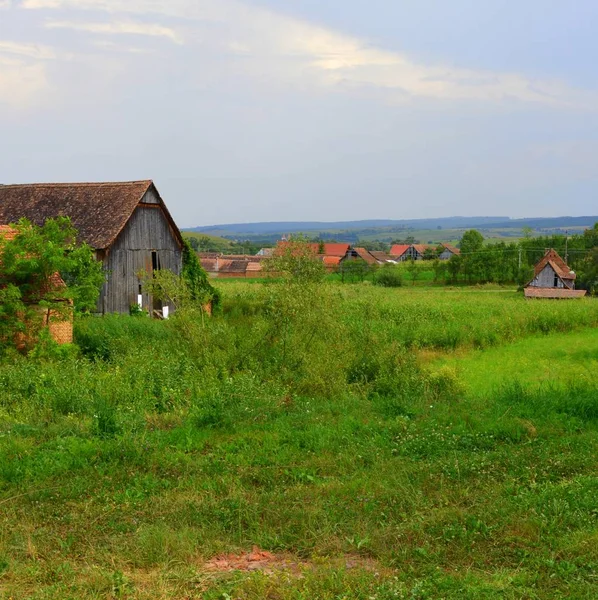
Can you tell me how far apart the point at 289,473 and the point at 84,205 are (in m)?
20.6

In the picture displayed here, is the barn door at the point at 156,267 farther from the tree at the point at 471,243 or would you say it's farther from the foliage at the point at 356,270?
the tree at the point at 471,243

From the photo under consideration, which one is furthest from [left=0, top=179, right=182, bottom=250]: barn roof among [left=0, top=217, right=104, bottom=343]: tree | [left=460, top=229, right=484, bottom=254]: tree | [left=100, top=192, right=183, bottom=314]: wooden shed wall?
[left=460, top=229, right=484, bottom=254]: tree

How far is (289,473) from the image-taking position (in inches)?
347

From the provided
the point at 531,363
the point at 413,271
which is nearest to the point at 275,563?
the point at 531,363

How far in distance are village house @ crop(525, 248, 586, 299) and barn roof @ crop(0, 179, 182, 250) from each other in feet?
104

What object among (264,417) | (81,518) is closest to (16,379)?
(264,417)

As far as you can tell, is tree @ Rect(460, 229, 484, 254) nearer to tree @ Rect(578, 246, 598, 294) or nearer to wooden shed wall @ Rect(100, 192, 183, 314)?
tree @ Rect(578, 246, 598, 294)

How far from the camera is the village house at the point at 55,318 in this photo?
709 inches

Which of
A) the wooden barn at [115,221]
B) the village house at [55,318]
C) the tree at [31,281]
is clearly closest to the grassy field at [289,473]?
the tree at [31,281]

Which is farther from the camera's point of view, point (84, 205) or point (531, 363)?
point (84, 205)

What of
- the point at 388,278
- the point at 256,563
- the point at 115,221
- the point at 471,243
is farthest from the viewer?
the point at 471,243

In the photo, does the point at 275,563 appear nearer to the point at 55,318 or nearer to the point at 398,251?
the point at 55,318

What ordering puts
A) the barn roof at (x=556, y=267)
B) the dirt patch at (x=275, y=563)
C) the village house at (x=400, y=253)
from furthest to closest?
the village house at (x=400, y=253) → the barn roof at (x=556, y=267) → the dirt patch at (x=275, y=563)

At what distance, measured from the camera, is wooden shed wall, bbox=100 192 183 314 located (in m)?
25.8
